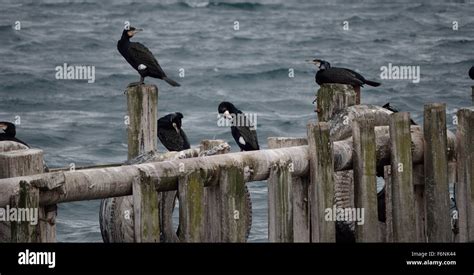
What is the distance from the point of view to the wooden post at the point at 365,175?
1273 centimetres

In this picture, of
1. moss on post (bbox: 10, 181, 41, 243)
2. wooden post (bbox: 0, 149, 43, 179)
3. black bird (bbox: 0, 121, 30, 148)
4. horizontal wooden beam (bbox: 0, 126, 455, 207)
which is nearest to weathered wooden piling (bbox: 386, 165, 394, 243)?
horizontal wooden beam (bbox: 0, 126, 455, 207)

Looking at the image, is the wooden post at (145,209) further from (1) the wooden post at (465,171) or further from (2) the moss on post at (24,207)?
(1) the wooden post at (465,171)

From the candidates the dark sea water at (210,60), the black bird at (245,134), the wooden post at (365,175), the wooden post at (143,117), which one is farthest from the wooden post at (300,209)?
the dark sea water at (210,60)

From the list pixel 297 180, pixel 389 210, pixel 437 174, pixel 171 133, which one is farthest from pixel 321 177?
pixel 171 133

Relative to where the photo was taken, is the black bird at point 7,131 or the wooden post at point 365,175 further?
the black bird at point 7,131

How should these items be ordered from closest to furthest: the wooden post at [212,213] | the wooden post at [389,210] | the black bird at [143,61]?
1. the wooden post at [212,213]
2. the wooden post at [389,210]
3. the black bird at [143,61]

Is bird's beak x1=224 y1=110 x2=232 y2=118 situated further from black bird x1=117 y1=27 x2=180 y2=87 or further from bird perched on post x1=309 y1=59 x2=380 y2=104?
bird perched on post x1=309 y1=59 x2=380 y2=104

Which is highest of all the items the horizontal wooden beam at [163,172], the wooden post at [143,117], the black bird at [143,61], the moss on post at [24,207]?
the black bird at [143,61]

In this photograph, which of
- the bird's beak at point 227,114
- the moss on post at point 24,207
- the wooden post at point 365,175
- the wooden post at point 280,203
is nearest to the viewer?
the moss on post at point 24,207

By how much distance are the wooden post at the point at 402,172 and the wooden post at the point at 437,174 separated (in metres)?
0.31

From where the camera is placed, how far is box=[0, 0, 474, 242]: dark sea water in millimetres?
26516

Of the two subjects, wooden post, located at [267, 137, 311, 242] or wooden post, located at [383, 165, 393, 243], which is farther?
wooden post, located at [383, 165, 393, 243]

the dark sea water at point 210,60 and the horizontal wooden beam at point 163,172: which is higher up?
the dark sea water at point 210,60

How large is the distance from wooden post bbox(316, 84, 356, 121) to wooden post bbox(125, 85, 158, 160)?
1528mm
